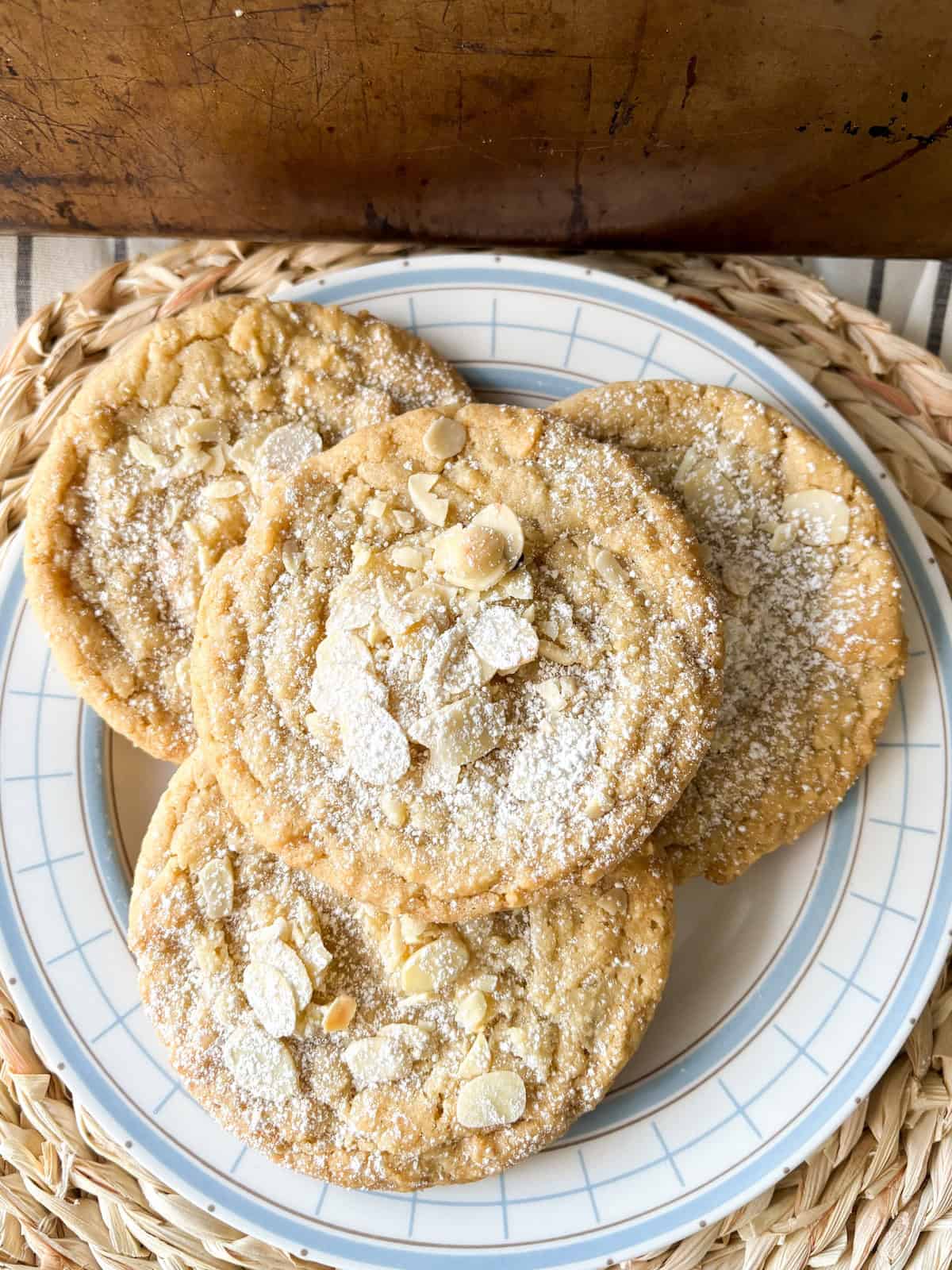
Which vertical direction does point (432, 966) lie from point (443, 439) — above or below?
below

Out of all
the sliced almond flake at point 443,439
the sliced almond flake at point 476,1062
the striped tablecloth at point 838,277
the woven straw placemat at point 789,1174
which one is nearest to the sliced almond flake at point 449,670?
the sliced almond flake at point 443,439

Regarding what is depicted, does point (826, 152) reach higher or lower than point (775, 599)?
higher

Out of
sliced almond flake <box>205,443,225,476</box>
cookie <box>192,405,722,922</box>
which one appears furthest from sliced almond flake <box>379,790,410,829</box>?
sliced almond flake <box>205,443,225,476</box>

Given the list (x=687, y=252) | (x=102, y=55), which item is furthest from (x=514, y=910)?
(x=102, y=55)

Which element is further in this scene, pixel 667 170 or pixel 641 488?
pixel 667 170

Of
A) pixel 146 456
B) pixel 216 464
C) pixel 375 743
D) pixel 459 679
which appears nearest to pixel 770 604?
pixel 459 679

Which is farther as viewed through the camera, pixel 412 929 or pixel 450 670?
pixel 412 929

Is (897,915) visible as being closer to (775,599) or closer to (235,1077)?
(775,599)

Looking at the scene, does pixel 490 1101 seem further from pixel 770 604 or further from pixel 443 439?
pixel 443 439
